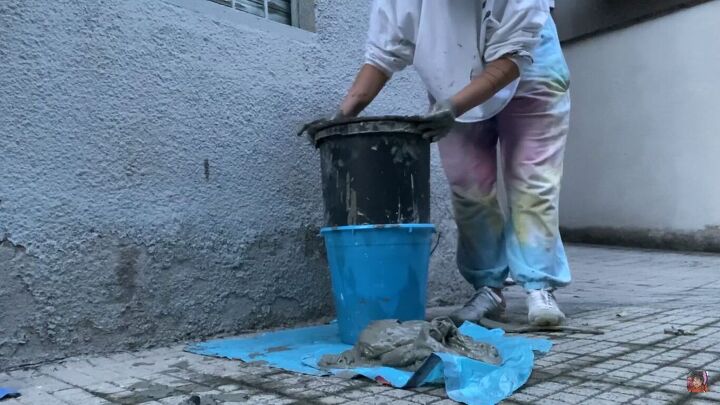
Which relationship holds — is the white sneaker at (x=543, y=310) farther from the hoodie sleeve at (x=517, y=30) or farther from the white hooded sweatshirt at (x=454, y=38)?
the hoodie sleeve at (x=517, y=30)

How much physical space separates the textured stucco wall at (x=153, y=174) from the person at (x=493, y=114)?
43cm

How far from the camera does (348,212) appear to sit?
2.30m

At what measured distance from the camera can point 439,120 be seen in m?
2.29

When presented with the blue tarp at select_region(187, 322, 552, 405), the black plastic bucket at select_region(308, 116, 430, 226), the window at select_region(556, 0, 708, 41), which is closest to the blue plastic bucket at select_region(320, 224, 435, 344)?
the black plastic bucket at select_region(308, 116, 430, 226)

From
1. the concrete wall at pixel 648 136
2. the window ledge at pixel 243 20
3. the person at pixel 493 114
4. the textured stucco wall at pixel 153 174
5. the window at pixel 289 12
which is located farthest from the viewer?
the concrete wall at pixel 648 136

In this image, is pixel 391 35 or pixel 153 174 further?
pixel 391 35

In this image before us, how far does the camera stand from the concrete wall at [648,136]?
266 inches

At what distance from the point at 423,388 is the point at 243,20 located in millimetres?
1787

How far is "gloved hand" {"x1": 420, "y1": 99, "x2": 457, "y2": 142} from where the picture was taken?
7.48 ft

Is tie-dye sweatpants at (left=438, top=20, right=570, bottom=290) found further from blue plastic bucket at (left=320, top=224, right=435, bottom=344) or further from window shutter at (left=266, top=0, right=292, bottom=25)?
window shutter at (left=266, top=0, right=292, bottom=25)

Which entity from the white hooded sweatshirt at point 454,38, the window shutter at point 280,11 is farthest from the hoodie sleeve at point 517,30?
the window shutter at point 280,11

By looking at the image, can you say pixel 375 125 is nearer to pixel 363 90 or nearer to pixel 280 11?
pixel 363 90

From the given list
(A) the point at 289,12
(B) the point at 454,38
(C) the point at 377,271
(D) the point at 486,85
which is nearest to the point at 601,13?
(A) the point at 289,12

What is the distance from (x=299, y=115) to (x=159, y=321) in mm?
1105
